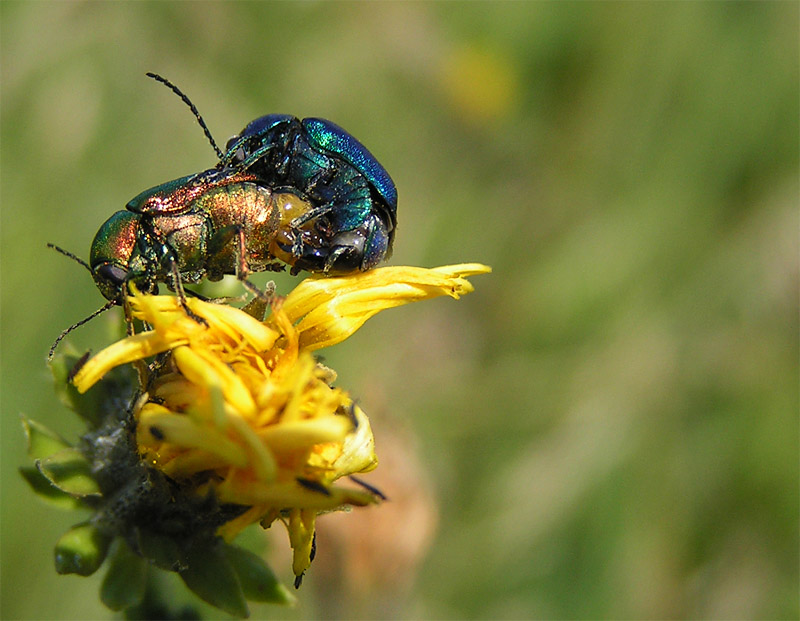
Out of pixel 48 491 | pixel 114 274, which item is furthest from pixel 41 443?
pixel 114 274

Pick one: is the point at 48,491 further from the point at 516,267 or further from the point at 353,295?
the point at 516,267

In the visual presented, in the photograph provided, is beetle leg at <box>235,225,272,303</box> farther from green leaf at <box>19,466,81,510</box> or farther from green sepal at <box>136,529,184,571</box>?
green leaf at <box>19,466,81,510</box>

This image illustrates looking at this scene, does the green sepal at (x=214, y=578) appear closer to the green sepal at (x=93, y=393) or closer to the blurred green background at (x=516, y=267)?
the green sepal at (x=93, y=393)

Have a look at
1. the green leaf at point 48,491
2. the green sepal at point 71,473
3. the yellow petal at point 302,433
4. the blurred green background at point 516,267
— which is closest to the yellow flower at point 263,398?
the yellow petal at point 302,433

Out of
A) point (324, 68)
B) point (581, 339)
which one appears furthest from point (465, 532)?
point (324, 68)

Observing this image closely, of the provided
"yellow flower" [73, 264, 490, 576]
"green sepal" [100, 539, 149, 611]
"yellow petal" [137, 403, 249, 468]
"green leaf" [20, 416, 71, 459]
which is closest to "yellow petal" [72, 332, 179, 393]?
"yellow flower" [73, 264, 490, 576]
